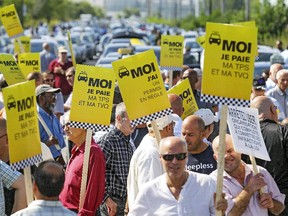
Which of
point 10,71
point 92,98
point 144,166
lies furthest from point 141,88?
point 10,71

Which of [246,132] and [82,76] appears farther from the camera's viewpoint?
[82,76]

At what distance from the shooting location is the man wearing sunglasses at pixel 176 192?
7191 millimetres

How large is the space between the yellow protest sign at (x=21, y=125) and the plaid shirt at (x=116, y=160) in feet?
6.08

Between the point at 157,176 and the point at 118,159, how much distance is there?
1260 mm

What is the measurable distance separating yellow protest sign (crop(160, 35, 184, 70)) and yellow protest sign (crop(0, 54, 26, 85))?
3.74 meters

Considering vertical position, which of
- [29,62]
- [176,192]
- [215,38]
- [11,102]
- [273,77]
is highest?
[215,38]

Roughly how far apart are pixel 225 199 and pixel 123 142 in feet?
7.75

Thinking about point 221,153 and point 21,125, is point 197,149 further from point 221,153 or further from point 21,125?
point 21,125

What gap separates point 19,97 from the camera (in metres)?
7.58

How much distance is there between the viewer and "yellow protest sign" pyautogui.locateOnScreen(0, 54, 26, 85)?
13062mm

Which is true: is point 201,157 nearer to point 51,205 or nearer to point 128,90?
point 128,90

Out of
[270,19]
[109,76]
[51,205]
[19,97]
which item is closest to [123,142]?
[109,76]

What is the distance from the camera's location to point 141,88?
29.4 ft

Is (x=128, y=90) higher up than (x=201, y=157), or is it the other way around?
(x=128, y=90)
